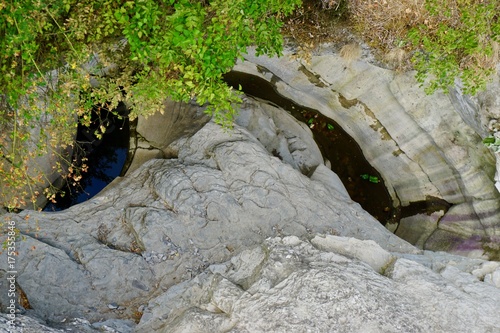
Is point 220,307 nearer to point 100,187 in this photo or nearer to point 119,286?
point 119,286

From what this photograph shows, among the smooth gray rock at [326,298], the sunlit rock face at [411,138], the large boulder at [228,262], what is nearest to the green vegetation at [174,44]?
the sunlit rock face at [411,138]

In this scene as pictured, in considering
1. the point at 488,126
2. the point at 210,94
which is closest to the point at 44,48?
the point at 210,94

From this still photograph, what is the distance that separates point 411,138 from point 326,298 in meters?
6.35

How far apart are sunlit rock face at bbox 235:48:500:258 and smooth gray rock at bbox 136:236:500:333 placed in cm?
421

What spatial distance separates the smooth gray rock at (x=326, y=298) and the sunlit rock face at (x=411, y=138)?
4.21 m

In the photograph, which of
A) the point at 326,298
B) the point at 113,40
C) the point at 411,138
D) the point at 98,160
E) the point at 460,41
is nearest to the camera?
the point at 326,298

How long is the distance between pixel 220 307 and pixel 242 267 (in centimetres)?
79

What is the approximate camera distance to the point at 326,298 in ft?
17.3

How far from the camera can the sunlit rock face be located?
9.56 metres

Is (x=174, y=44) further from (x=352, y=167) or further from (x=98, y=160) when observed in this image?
(x=352, y=167)

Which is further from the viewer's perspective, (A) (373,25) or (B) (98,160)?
(B) (98,160)

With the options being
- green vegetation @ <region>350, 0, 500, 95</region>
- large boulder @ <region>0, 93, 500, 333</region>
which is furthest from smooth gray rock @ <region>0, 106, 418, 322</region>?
→ green vegetation @ <region>350, 0, 500, 95</region>

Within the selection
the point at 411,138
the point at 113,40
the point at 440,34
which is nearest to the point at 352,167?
the point at 411,138

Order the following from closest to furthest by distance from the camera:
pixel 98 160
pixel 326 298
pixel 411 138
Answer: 1. pixel 326 298
2. pixel 98 160
3. pixel 411 138
